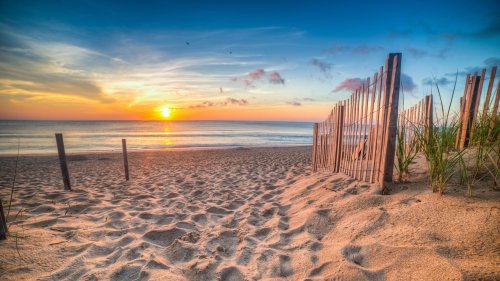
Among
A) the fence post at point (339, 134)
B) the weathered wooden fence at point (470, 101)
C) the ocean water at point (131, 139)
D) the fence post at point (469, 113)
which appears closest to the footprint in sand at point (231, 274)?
the fence post at point (339, 134)

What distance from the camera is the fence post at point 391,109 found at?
305cm

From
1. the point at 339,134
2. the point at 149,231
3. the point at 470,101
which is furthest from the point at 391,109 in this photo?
the point at 149,231

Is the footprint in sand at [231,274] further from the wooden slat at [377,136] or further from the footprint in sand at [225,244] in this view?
the wooden slat at [377,136]

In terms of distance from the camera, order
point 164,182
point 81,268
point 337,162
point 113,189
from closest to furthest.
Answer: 1. point 81,268
2. point 337,162
3. point 113,189
4. point 164,182

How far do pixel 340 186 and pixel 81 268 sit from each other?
3.58 meters

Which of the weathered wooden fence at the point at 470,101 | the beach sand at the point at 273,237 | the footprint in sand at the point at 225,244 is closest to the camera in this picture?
the beach sand at the point at 273,237

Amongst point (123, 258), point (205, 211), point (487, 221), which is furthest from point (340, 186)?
point (123, 258)

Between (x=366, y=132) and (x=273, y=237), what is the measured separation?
269 cm

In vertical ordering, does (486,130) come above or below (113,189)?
above

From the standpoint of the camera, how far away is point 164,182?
6.25 meters

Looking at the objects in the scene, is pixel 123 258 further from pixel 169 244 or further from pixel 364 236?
pixel 364 236

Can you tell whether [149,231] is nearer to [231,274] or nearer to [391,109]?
[231,274]

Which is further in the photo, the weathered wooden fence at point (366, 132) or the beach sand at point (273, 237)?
the weathered wooden fence at point (366, 132)

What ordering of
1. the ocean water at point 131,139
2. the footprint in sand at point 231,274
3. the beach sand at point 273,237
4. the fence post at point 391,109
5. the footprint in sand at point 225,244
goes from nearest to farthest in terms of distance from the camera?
the beach sand at point 273,237 < the footprint in sand at point 231,274 < the footprint in sand at point 225,244 < the fence post at point 391,109 < the ocean water at point 131,139
